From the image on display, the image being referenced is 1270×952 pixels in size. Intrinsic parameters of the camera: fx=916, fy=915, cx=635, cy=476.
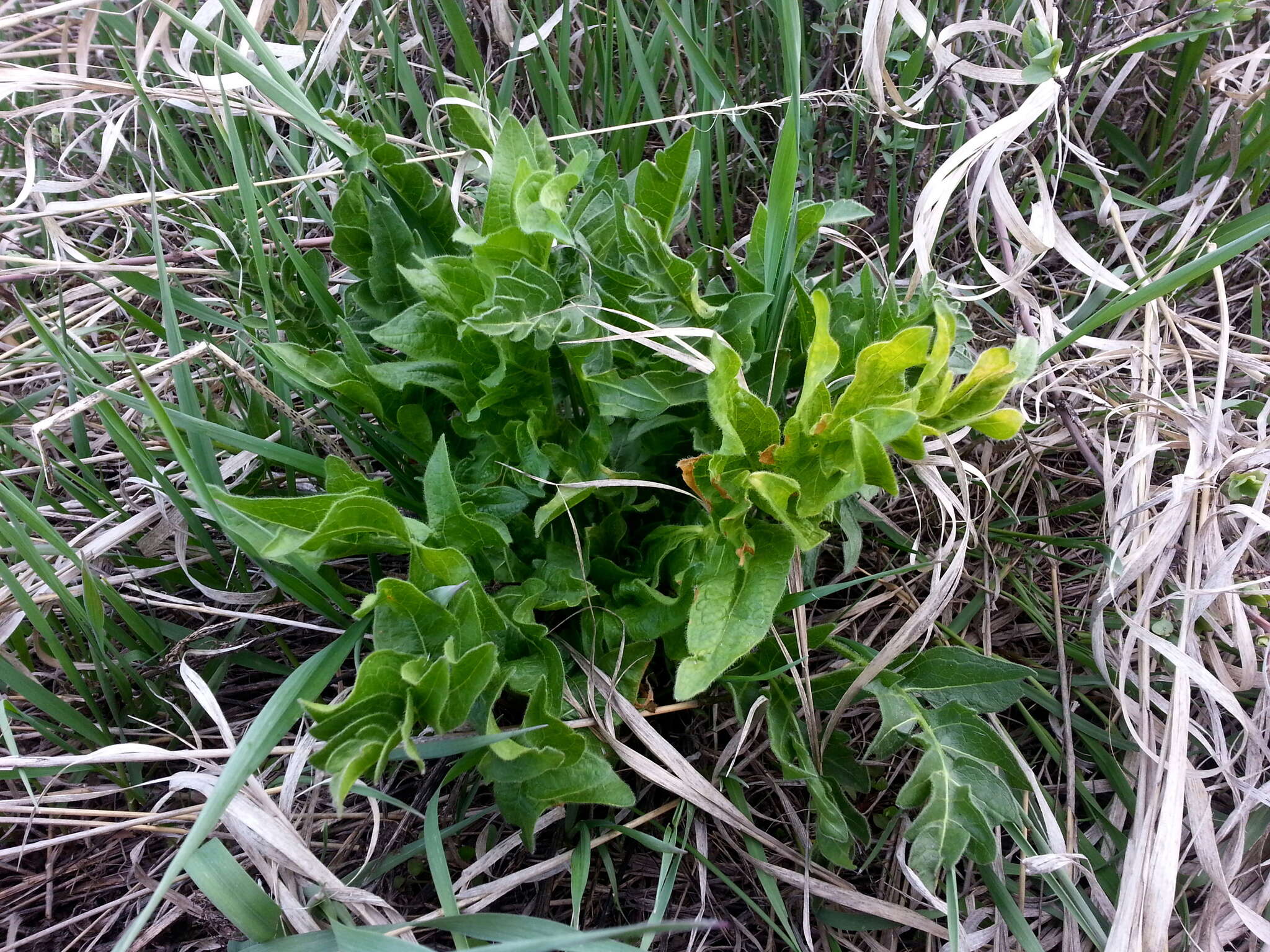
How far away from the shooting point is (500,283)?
4.02ft

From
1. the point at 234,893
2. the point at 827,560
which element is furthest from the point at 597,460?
the point at 234,893

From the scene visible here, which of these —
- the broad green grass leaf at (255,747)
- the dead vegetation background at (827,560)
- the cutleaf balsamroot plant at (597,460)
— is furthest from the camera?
the dead vegetation background at (827,560)

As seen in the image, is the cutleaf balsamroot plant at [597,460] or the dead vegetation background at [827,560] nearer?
the cutleaf balsamroot plant at [597,460]

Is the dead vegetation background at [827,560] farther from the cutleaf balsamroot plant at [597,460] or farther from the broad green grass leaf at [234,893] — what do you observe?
the cutleaf balsamroot plant at [597,460]

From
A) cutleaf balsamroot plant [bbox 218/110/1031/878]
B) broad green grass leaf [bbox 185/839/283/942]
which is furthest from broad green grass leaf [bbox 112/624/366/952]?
cutleaf balsamroot plant [bbox 218/110/1031/878]

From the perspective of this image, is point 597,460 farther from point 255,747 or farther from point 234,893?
point 234,893

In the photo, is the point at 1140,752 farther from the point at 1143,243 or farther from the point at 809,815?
the point at 1143,243

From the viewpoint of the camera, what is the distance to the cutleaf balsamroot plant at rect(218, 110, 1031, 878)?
1.13 m

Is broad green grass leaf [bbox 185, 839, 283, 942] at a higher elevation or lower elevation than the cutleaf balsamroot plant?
lower

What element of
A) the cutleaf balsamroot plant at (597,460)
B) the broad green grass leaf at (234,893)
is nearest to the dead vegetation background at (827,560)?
the broad green grass leaf at (234,893)

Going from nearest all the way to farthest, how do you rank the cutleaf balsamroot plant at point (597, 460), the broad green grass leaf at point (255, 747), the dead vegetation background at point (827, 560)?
the broad green grass leaf at point (255, 747)
the cutleaf balsamroot plant at point (597, 460)
the dead vegetation background at point (827, 560)

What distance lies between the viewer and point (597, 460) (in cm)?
136

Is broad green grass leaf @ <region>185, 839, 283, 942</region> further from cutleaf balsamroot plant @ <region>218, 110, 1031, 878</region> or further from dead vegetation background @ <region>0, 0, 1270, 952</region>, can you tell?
cutleaf balsamroot plant @ <region>218, 110, 1031, 878</region>

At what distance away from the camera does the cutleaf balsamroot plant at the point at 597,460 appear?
3.71 ft
